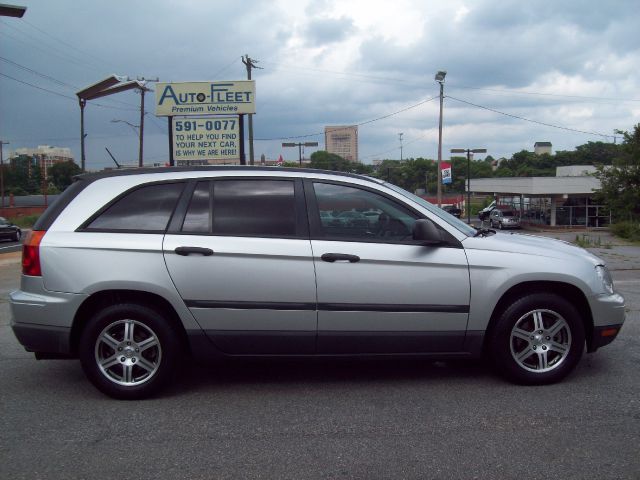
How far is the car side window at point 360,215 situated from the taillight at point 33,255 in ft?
6.92

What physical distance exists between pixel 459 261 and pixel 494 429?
124 cm

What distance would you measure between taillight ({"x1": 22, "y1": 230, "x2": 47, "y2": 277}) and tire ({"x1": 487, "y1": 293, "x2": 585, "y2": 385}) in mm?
3477

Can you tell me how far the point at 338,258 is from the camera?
4.41m

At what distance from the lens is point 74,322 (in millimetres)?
4461

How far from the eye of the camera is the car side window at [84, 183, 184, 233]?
456 centimetres

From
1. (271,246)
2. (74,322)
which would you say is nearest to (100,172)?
(74,322)

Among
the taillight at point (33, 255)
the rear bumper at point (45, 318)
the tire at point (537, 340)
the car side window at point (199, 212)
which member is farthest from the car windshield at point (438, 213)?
the taillight at point (33, 255)

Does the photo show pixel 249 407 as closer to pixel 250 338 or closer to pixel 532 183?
pixel 250 338

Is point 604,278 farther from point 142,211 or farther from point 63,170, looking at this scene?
point 63,170

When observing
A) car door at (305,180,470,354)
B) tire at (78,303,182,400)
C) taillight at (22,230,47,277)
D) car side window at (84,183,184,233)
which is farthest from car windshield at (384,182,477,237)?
taillight at (22,230,47,277)

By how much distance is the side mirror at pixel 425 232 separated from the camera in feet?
14.5

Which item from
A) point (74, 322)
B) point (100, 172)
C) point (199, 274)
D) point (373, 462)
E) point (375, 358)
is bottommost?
point (373, 462)

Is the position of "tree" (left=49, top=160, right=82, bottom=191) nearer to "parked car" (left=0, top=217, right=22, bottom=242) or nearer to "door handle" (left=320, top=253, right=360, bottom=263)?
"parked car" (left=0, top=217, right=22, bottom=242)

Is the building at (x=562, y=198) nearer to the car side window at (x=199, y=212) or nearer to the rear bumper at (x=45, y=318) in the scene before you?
the car side window at (x=199, y=212)
